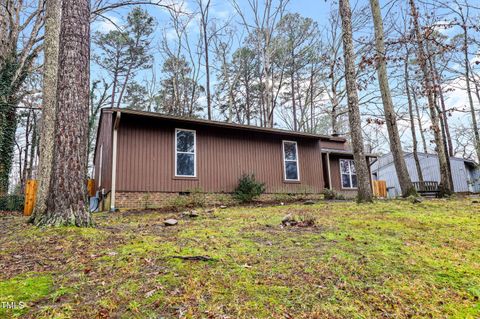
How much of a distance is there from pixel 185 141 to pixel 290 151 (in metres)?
5.12

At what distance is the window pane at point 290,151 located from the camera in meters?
13.2

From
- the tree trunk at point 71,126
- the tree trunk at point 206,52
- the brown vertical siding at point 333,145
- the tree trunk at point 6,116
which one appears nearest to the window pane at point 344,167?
the brown vertical siding at point 333,145

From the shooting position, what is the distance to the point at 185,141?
35.0 ft

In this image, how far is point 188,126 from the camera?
424 inches

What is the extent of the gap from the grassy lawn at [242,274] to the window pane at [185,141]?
21.1 feet

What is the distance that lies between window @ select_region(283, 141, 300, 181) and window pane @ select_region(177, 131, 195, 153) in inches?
174

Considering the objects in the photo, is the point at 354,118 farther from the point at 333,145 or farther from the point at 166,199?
the point at 333,145

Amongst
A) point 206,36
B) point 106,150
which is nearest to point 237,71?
point 206,36

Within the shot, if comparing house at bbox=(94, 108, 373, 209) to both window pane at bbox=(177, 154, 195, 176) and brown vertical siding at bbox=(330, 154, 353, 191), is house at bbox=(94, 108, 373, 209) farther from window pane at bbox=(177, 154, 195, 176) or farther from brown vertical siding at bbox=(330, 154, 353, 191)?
brown vertical siding at bbox=(330, 154, 353, 191)

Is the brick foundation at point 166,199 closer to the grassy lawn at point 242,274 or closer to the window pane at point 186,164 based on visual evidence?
the window pane at point 186,164

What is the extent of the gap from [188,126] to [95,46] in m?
13.8

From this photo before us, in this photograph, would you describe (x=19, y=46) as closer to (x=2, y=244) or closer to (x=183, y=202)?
(x=183, y=202)

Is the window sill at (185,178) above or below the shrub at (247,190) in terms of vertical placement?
above

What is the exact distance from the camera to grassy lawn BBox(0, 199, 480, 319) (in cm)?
211
